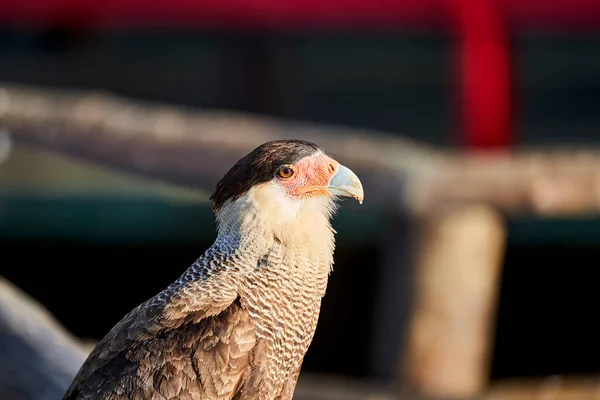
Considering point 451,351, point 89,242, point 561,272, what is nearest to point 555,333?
point 561,272

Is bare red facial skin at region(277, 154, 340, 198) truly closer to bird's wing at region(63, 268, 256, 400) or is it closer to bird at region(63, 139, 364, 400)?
bird at region(63, 139, 364, 400)

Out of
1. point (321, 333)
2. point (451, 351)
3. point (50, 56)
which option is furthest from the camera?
point (50, 56)

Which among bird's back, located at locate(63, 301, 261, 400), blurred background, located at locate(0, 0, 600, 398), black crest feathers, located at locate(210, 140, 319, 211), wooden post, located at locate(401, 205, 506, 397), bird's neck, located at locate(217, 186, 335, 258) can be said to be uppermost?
blurred background, located at locate(0, 0, 600, 398)

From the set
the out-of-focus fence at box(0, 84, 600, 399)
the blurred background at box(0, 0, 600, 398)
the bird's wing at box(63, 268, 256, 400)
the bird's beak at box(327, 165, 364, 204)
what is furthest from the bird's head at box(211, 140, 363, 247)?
the blurred background at box(0, 0, 600, 398)

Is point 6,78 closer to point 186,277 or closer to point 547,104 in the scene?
point 547,104

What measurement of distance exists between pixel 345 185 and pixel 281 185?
7.0 inches

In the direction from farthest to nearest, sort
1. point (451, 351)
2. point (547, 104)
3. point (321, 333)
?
1. point (547, 104)
2. point (321, 333)
3. point (451, 351)

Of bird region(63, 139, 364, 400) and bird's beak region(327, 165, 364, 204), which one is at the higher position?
bird's beak region(327, 165, 364, 204)

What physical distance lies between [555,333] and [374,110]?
219 centimetres

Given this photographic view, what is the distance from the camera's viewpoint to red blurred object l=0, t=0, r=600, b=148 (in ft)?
23.4

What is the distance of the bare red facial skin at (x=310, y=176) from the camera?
2.86m

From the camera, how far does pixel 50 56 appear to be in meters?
7.84

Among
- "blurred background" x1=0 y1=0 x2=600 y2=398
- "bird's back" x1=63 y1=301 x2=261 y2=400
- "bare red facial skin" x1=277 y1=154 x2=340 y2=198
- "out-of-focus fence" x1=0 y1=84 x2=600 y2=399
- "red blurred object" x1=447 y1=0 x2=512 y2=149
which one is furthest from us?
"blurred background" x1=0 y1=0 x2=600 y2=398

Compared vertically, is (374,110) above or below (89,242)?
above
